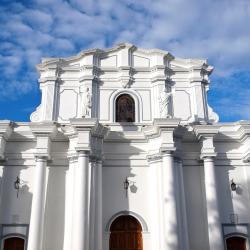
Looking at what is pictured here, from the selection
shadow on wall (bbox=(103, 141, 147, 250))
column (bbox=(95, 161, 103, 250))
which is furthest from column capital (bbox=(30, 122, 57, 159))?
shadow on wall (bbox=(103, 141, 147, 250))

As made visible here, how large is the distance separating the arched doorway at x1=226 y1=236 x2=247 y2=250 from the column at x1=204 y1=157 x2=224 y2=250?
81 centimetres

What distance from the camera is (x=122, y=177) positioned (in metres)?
16.6

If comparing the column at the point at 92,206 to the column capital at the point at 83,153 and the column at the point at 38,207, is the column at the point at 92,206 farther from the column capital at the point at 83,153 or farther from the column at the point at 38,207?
the column at the point at 38,207

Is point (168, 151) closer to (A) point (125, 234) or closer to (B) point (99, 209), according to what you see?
(B) point (99, 209)

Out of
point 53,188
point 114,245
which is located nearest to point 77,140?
point 53,188

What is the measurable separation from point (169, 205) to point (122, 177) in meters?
2.69

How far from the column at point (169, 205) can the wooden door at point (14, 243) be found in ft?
19.9

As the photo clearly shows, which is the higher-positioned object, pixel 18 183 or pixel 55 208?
pixel 18 183

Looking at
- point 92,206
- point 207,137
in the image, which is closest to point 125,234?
point 92,206

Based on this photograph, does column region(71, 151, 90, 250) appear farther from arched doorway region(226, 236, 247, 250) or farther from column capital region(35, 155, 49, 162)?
arched doorway region(226, 236, 247, 250)

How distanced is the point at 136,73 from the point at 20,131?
661cm

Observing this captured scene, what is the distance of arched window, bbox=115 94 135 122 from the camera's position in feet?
59.5

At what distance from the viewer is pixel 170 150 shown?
1567cm

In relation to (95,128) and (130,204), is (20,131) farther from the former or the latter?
(130,204)
